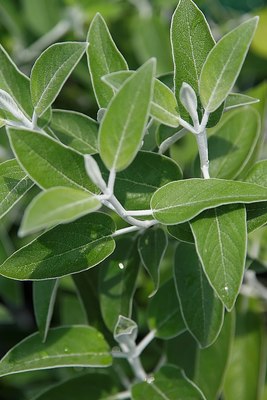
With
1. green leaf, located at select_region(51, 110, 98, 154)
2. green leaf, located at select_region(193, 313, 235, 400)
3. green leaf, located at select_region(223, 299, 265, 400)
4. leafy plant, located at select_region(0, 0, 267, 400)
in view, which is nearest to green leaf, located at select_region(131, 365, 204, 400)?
leafy plant, located at select_region(0, 0, 267, 400)

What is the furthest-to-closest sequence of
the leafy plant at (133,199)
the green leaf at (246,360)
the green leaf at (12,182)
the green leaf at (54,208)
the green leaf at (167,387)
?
the green leaf at (246,360), the green leaf at (167,387), the green leaf at (12,182), the leafy plant at (133,199), the green leaf at (54,208)

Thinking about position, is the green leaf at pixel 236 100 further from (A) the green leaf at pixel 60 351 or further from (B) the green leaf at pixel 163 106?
(A) the green leaf at pixel 60 351

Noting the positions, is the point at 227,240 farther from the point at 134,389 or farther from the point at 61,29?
the point at 61,29

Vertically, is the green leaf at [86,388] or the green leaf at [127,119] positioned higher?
the green leaf at [127,119]

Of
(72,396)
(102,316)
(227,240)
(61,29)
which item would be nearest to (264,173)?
(227,240)

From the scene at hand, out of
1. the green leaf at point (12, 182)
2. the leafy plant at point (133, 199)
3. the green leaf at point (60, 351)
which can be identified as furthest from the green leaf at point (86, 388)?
the green leaf at point (12, 182)

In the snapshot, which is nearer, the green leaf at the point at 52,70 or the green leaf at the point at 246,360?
the green leaf at the point at 52,70
